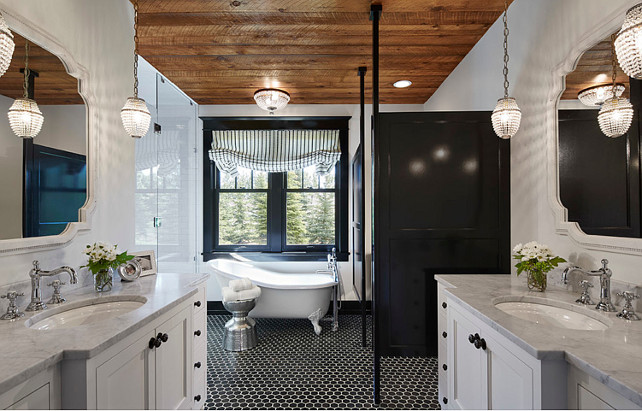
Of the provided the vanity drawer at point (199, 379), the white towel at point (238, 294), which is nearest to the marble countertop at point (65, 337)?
the vanity drawer at point (199, 379)

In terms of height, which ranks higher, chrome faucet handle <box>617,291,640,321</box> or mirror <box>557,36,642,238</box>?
mirror <box>557,36,642,238</box>

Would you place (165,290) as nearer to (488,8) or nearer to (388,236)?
(388,236)

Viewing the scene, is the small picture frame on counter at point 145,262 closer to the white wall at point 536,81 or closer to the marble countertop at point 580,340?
the marble countertop at point 580,340

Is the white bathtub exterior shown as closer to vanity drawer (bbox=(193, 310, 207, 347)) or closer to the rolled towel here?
the rolled towel

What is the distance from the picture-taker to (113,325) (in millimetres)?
1134

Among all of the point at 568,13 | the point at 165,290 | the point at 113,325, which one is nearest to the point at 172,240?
the point at 165,290

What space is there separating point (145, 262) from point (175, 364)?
73 cm

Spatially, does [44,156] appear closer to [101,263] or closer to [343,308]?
[101,263]

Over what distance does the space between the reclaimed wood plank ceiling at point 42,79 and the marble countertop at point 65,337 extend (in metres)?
0.88

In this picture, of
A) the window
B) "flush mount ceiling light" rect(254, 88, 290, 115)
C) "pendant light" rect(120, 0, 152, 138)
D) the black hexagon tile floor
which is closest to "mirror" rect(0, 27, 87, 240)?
"pendant light" rect(120, 0, 152, 138)

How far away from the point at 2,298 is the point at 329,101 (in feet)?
10.6

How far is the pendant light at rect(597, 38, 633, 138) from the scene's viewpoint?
1.27 metres

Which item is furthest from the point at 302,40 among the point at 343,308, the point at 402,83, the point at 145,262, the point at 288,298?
the point at 343,308

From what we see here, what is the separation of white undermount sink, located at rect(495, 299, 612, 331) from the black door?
34.1 inches
